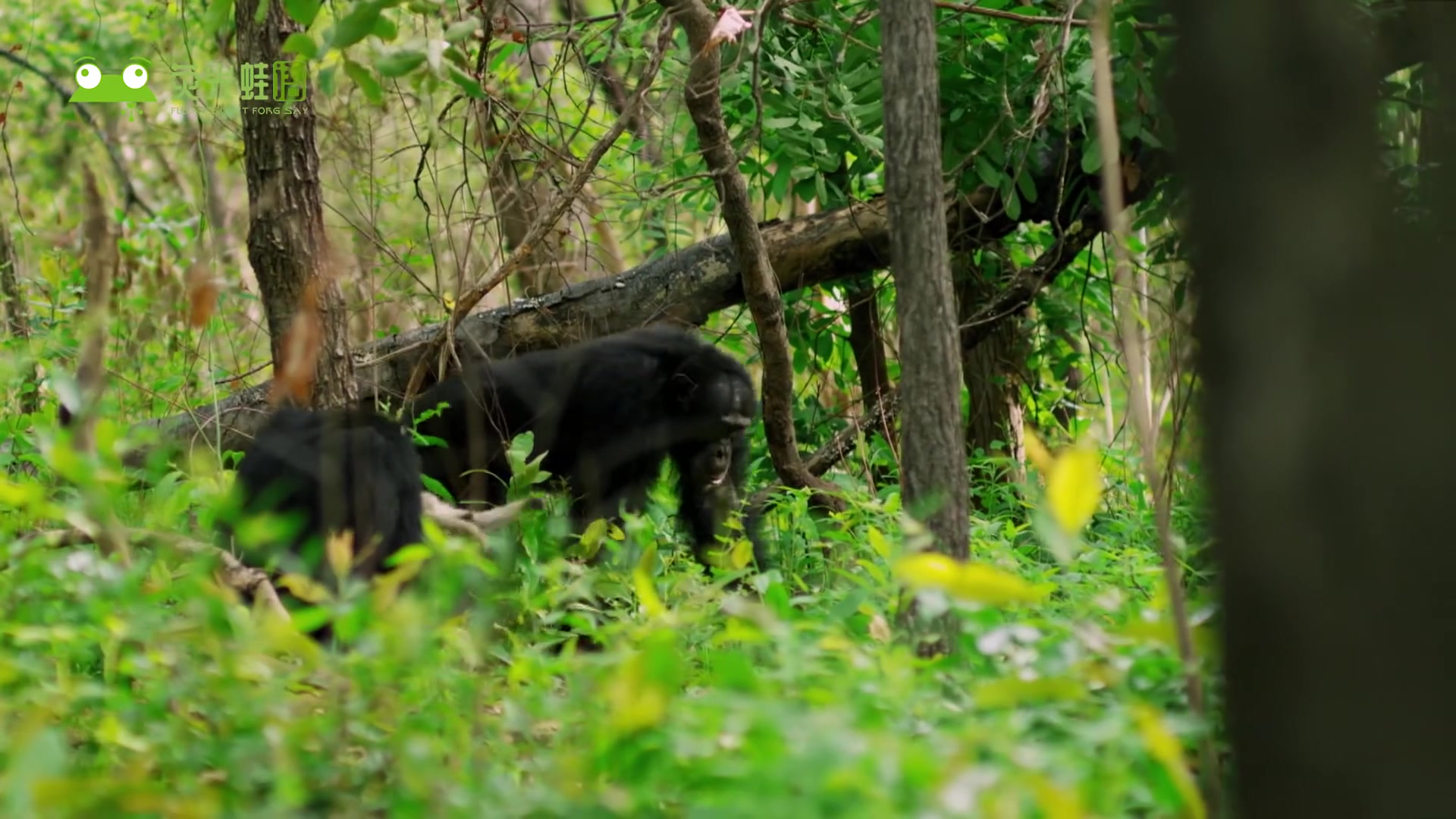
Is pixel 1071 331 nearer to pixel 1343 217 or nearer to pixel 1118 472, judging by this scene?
pixel 1118 472

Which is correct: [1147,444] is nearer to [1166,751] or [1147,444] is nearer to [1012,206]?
[1166,751]

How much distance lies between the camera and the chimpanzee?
3.96 metres

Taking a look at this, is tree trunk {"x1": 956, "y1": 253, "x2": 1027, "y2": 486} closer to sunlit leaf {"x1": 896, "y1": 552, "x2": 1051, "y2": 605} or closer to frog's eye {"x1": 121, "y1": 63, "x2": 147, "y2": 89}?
frog's eye {"x1": 121, "y1": 63, "x2": 147, "y2": 89}

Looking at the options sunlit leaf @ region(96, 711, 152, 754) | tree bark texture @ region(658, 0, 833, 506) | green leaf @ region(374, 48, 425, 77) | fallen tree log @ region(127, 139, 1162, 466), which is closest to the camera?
sunlit leaf @ region(96, 711, 152, 754)

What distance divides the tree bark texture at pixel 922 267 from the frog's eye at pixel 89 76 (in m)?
5.91

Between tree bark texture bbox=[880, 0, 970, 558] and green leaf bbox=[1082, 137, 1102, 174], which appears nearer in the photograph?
tree bark texture bbox=[880, 0, 970, 558]

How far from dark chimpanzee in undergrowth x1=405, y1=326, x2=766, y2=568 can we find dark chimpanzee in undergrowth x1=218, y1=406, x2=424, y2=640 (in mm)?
1457

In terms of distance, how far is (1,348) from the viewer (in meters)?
5.67

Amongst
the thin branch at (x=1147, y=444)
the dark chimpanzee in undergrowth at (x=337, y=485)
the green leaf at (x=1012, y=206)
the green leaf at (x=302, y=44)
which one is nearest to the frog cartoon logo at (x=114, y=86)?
the dark chimpanzee in undergrowth at (x=337, y=485)

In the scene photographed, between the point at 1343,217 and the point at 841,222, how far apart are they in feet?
15.1

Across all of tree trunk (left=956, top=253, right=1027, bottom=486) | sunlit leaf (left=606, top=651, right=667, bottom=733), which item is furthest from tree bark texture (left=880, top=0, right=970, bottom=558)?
tree trunk (left=956, top=253, right=1027, bottom=486)

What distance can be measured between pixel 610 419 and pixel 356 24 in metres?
2.98

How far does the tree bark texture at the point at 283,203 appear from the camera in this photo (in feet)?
15.4

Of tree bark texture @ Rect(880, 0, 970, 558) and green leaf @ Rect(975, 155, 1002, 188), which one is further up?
green leaf @ Rect(975, 155, 1002, 188)
